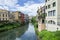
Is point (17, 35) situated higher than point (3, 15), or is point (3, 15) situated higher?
point (3, 15)

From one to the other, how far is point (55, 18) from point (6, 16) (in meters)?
14.7

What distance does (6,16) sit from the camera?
23.8 metres

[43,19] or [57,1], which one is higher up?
[57,1]

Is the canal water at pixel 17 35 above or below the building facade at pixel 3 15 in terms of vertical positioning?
below

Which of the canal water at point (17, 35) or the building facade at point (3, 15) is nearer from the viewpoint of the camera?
the canal water at point (17, 35)

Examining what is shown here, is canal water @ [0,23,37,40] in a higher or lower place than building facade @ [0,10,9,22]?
lower

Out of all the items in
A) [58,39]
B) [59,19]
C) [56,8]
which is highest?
[56,8]

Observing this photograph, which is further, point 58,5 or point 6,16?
point 6,16

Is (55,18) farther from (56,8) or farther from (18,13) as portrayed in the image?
(18,13)

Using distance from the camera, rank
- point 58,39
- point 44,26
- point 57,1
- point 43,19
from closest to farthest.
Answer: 1. point 58,39
2. point 57,1
3. point 44,26
4. point 43,19

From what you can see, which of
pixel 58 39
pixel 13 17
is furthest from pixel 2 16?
pixel 58 39

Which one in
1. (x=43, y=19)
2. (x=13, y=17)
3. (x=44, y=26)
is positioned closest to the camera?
(x=44, y=26)

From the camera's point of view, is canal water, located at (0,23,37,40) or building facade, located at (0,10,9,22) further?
building facade, located at (0,10,9,22)

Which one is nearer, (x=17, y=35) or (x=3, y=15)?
(x=17, y=35)
